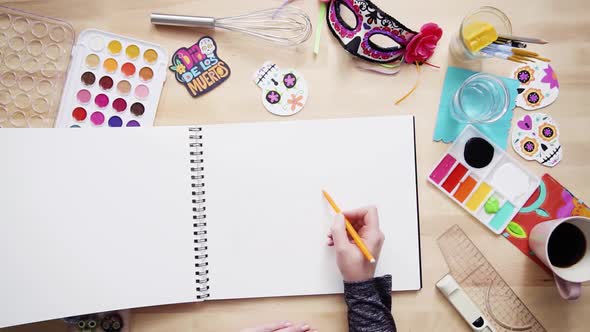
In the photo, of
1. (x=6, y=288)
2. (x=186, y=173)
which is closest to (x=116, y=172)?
(x=186, y=173)

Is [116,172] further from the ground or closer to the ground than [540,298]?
further from the ground

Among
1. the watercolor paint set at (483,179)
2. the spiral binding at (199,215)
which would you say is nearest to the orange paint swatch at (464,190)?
the watercolor paint set at (483,179)

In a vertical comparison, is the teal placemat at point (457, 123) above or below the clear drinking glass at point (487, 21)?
below

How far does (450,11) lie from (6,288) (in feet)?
2.94

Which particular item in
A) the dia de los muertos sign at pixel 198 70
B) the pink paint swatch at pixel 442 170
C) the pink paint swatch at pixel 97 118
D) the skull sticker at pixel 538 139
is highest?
the dia de los muertos sign at pixel 198 70

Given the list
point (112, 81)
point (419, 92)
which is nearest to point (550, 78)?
→ point (419, 92)

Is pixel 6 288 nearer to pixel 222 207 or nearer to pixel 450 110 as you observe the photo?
pixel 222 207

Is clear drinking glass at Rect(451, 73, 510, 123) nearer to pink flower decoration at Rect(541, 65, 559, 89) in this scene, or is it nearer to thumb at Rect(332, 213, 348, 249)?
pink flower decoration at Rect(541, 65, 559, 89)

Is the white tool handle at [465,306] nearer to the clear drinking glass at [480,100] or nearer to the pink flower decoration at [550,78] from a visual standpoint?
the clear drinking glass at [480,100]

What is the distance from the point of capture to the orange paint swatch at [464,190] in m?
0.78

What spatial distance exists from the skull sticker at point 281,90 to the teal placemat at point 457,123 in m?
0.25

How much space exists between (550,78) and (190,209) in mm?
682

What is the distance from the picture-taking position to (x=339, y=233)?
2.38 ft

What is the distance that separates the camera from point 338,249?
0.72 meters
